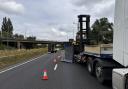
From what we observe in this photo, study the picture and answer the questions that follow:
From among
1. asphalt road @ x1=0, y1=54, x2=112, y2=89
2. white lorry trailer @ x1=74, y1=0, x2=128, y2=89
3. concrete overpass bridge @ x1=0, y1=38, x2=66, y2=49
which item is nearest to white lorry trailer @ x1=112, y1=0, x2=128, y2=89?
white lorry trailer @ x1=74, y1=0, x2=128, y2=89

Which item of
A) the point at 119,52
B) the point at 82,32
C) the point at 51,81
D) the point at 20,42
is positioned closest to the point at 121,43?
the point at 119,52

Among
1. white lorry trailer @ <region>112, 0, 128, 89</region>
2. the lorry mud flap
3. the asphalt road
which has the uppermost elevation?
white lorry trailer @ <region>112, 0, 128, 89</region>

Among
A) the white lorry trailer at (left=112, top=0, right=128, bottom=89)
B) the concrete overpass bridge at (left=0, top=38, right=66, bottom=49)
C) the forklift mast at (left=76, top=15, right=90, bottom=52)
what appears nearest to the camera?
the white lorry trailer at (left=112, top=0, right=128, bottom=89)

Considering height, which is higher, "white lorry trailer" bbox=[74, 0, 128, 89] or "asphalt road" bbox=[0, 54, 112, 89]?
"white lorry trailer" bbox=[74, 0, 128, 89]

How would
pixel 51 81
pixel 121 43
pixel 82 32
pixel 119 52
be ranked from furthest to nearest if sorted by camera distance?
pixel 82 32
pixel 51 81
pixel 119 52
pixel 121 43

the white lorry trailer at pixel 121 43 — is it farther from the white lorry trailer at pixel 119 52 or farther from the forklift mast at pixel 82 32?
the forklift mast at pixel 82 32

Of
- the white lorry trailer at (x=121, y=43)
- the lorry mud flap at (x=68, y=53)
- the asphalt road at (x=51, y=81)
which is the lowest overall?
the asphalt road at (x=51, y=81)

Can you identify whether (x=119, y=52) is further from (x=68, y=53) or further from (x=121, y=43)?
(x=68, y=53)

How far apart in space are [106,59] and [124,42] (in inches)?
192

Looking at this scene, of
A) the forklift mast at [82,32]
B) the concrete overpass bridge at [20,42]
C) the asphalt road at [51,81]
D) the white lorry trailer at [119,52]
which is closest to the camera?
the white lorry trailer at [119,52]

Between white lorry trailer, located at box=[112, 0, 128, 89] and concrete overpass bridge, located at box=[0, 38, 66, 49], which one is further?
concrete overpass bridge, located at box=[0, 38, 66, 49]

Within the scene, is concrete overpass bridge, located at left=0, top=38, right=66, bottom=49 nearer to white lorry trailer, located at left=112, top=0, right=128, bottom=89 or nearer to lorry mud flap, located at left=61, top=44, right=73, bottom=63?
lorry mud flap, located at left=61, top=44, right=73, bottom=63

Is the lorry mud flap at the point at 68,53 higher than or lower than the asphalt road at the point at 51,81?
higher

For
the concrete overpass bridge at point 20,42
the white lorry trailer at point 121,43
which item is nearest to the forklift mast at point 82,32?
the white lorry trailer at point 121,43
